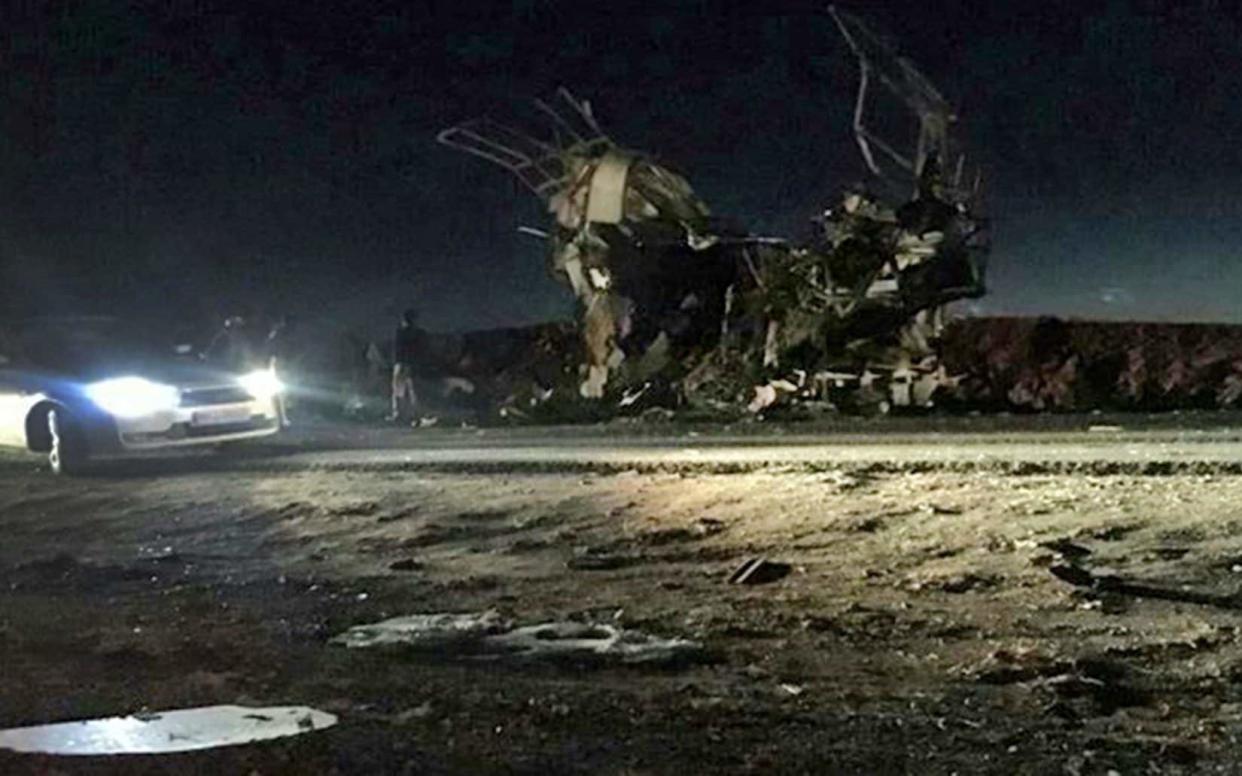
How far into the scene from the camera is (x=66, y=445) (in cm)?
1850

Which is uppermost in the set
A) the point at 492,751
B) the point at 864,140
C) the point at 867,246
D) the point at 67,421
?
the point at 864,140

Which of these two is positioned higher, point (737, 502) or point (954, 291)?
point (954, 291)

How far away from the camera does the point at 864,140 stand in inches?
910

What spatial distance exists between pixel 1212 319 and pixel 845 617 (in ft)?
55.9

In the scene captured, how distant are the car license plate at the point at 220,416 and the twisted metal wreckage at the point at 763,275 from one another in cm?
664

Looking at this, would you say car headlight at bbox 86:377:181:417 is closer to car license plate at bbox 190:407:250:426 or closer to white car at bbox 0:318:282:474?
white car at bbox 0:318:282:474

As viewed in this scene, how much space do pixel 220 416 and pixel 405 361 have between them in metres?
9.00

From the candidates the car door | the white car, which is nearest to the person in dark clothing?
the white car

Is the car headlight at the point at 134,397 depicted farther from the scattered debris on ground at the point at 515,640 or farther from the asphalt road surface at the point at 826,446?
the scattered debris on ground at the point at 515,640

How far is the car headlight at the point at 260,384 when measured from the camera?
19031 millimetres

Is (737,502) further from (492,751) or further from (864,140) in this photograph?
(864,140)

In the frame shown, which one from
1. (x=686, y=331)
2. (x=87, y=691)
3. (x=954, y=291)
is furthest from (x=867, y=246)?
(x=87, y=691)

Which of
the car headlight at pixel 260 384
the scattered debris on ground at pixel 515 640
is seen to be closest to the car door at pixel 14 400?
the car headlight at pixel 260 384

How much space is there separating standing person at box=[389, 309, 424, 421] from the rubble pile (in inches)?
346
